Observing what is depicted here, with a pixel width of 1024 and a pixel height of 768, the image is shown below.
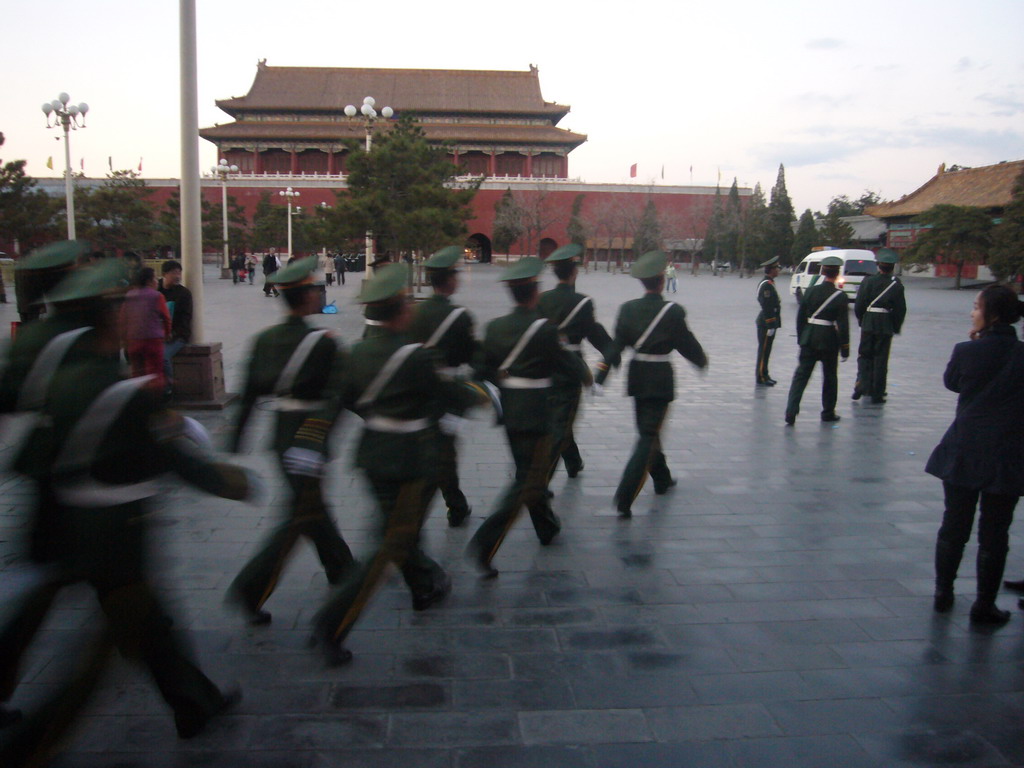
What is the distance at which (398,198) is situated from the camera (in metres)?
18.0

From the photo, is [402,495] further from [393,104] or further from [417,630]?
[393,104]

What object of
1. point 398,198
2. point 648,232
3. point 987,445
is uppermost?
point 648,232

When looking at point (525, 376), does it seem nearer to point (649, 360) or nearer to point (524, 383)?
point (524, 383)

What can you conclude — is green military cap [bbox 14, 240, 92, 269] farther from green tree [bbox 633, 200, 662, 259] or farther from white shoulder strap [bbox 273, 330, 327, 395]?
green tree [bbox 633, 200, 662, 259]

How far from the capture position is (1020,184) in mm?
26109

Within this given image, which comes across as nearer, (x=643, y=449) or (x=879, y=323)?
(x=643, y=449)

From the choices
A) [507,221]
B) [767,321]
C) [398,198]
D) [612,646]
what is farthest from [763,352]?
[507,221]

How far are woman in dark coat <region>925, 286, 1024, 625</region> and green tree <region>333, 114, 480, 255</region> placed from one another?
48.3 feet

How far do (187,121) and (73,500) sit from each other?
18.9 feet

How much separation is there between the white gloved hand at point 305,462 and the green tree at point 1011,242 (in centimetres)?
2679

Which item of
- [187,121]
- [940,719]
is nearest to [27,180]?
[187,121]

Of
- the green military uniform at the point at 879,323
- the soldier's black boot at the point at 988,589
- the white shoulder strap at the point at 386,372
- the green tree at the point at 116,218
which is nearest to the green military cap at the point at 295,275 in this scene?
the white shoulder strap at the point at 386,372

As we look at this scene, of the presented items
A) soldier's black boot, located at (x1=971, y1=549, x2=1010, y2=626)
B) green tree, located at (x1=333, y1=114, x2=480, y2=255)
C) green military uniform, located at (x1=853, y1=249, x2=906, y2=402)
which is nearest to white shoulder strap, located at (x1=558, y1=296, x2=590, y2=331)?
soldier's black boot, located at (x1=971, y1=549, x2=1010, y2=626)

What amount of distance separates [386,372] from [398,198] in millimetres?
15739
